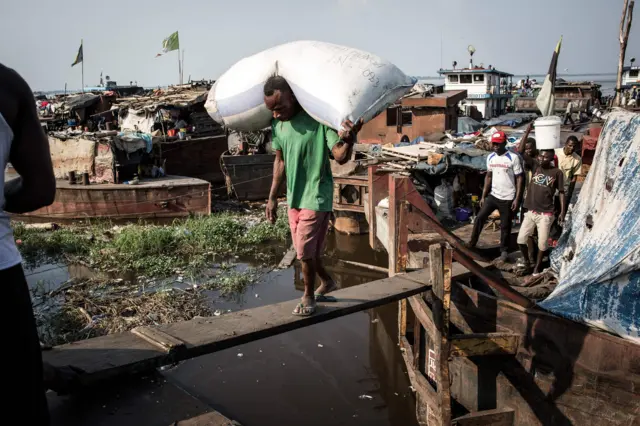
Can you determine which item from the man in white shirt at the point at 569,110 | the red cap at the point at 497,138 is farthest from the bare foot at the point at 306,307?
the man in white shirt at the point at 569,110

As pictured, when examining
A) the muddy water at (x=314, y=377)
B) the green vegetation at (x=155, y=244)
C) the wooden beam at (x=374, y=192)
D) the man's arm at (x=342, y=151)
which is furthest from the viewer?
the green vegetation at (x=155, y=244)

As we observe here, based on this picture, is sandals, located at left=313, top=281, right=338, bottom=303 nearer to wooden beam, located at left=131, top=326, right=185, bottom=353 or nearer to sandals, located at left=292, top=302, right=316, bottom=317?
sandals, located at left=292, top=302, right=316, bottom=317

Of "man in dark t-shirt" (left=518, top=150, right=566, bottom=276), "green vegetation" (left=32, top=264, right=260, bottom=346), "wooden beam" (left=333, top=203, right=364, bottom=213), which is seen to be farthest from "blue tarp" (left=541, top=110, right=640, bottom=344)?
"wooden beam" (left=333, top=203, right=364, bottom=213)

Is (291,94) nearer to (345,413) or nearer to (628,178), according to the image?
(628,178)

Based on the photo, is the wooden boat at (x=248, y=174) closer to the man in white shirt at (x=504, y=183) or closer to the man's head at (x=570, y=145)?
the man's head at (x=570, y=145)

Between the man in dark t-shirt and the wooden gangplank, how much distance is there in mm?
2514

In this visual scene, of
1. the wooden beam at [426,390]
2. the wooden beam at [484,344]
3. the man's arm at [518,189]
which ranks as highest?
the man's arm at [518,189]

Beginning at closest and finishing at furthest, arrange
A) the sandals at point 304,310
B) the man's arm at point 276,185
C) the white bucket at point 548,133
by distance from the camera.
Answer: the sandals at point 304,310 < the man's arm at point 276,185 < the white bucket at point 548,133

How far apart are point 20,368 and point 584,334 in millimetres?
4093

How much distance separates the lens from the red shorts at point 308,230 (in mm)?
3705

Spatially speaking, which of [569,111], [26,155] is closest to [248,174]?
[26,155]

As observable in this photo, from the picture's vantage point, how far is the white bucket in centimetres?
622

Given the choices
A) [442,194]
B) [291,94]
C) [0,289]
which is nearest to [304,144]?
[291,94]

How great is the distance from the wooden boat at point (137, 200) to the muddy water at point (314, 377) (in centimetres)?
619
